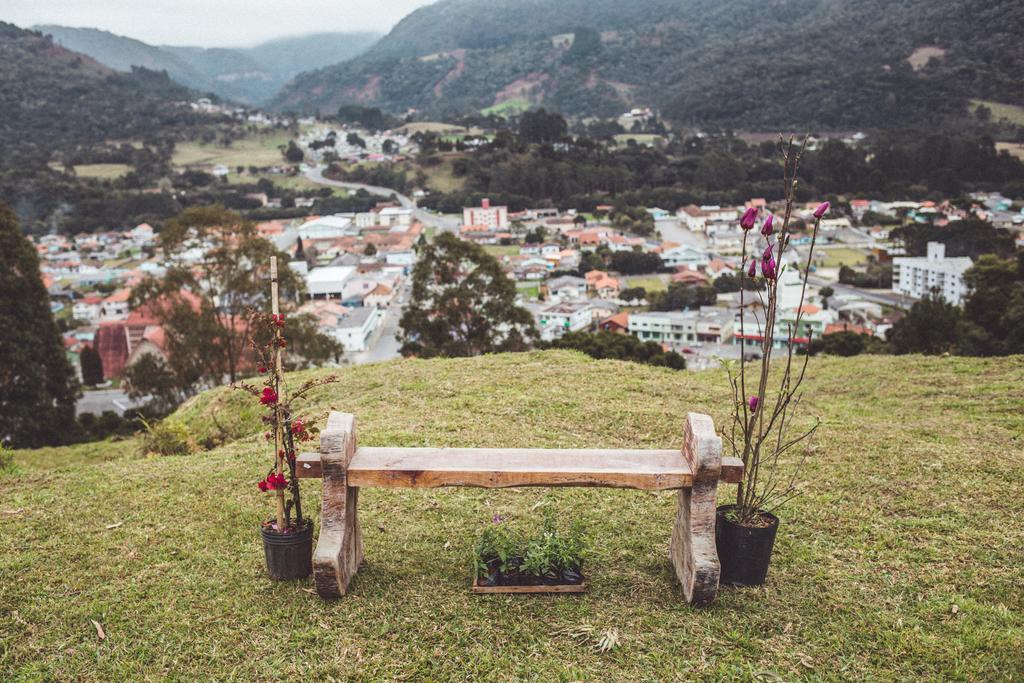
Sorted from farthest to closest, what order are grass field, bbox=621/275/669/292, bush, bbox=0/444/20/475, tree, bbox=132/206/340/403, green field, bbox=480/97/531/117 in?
green field, bbox=480/97/531/117 → grass field, bbox=621/275/669/292 → tree, bbox=132/206/340/403 → bush, bbox=0/444/20/475

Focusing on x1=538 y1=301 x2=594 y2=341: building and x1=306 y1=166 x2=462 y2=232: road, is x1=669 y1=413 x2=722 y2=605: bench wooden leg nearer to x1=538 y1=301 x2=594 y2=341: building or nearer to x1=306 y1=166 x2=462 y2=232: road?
x1=538 y1=301 x2=594 y2=341: building

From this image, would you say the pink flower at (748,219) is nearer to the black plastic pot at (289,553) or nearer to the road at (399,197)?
the black plastic pot at (289,553)

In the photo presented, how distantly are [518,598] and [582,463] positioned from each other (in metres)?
0.58

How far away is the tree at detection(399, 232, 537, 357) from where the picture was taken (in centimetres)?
1273

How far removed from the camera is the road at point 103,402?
73.7 ft

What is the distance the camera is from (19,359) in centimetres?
1052

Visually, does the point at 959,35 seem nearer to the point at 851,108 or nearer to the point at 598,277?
the point at 851,108

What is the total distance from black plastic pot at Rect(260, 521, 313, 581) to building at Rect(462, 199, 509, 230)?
50.9 metres

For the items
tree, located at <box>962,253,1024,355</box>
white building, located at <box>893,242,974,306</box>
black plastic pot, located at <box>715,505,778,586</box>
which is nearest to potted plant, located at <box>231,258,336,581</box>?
black plastic pot, located at <box>715,505,778,586</box>

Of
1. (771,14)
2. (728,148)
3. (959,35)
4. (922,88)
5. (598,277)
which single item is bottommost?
(598,277)

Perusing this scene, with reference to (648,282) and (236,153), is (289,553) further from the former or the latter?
(236,153)

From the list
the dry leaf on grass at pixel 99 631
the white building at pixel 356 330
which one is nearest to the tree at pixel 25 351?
the dry leaf on grass at pixel 99 631

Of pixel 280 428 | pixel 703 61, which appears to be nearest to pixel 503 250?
pixel 280 428

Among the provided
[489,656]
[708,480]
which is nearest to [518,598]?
[489,656]
